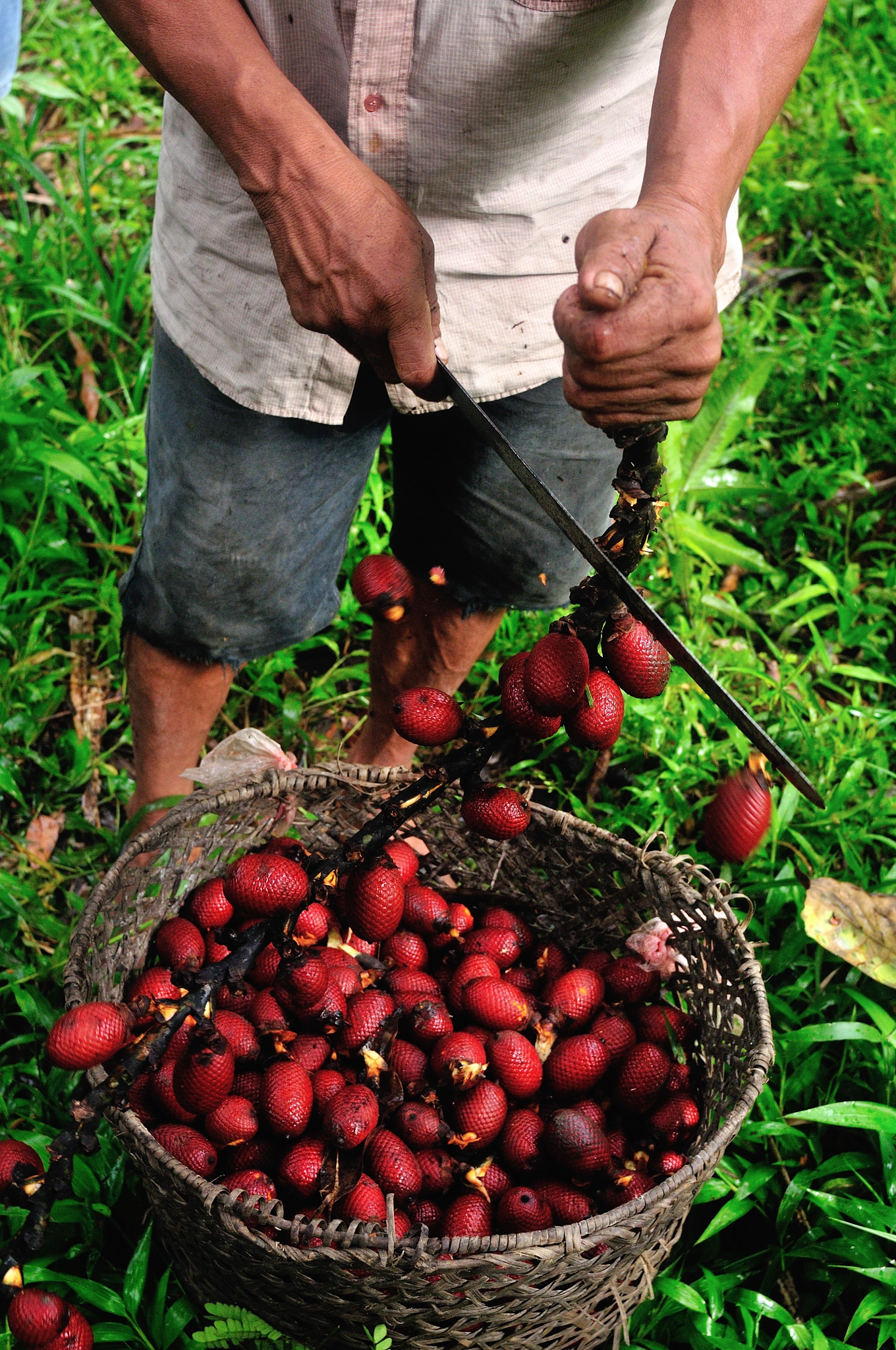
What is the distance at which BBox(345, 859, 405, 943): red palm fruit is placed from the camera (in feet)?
7.45

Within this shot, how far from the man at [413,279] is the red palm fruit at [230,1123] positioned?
1014 millimetres

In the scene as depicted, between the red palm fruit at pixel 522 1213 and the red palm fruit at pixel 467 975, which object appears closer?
the red palm fruit at pixel 522 1213

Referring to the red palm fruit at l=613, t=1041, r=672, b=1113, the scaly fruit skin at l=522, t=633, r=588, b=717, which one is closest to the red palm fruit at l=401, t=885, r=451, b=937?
the red palm fruit at l=613, t=1041, r=672, b=1113

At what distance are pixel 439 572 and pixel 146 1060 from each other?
3.39 feet

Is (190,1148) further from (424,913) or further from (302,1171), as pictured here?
(424,913)

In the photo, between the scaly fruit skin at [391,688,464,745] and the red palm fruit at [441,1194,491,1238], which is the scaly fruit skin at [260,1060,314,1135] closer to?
the red palm fruit at [441,1194,491,1238]

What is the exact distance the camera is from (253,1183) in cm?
205

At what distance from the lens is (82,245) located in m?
4.47

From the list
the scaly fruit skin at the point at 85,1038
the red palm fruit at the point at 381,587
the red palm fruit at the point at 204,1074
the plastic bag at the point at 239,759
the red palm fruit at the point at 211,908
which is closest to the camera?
the scaly fruit skin at the point at 85,1038

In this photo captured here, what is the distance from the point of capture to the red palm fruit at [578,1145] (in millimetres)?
2148

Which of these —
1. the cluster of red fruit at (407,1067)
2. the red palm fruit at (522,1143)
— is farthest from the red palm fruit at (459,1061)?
the red palm fruit at (522,1143)

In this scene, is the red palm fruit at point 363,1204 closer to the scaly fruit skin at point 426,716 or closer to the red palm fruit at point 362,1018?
the red palm fruit at point 362,1018

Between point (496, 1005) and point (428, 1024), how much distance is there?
152 mm

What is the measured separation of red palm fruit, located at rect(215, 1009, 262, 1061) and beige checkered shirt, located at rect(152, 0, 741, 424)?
1.24 m
